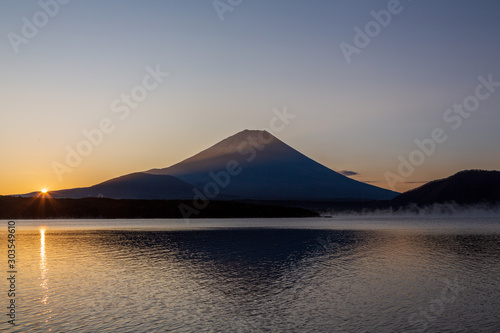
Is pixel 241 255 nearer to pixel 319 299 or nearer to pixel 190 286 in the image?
pixel 190 286

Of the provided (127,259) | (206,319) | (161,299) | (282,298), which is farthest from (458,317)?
(127,259)

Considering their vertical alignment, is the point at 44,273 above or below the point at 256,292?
above

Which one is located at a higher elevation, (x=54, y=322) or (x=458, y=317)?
(x=54, y=322)

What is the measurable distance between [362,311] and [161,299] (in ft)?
38.5

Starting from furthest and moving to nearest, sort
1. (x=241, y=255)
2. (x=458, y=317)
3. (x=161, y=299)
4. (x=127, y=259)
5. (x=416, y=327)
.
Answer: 1. (x=241, y=255)
2. (x=127, y=259)
3. (x=161, y=299)
4. (x=458, y=317)
5. (x=416, y=327)

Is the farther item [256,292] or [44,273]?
[44,273]

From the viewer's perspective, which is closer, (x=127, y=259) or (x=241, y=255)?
(x=127, y=259)

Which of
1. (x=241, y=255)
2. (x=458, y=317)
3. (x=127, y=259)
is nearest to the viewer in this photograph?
(x=458, y=317)

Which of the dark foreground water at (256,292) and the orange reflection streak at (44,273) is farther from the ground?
the orange reflection streak at (44,273)

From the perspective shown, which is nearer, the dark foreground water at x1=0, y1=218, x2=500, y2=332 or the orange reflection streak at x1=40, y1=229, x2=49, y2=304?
the dark foreground water at x1=0, y1=218, x2=500, y2=332

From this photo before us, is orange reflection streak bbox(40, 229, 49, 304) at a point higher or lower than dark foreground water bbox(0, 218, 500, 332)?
higher

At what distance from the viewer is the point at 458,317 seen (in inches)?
985

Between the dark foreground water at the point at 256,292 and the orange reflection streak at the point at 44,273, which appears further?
the orange reflection streak at the point at 44,273

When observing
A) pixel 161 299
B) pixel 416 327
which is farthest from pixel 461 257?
pixel 161 299
